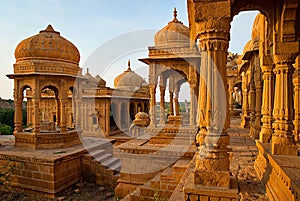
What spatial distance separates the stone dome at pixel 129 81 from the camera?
80.4 ft

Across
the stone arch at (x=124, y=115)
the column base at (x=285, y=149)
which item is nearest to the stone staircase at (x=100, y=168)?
the column base at (x=285, y=149)

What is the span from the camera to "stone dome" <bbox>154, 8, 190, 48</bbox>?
1141cm

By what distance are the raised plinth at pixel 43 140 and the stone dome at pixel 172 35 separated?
251 inches

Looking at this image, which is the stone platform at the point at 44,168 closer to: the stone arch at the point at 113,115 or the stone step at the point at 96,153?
the stone step at the point at 96,153

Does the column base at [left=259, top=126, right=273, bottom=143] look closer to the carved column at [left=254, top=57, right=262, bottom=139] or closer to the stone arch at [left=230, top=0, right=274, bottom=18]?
the carved column at [left=254, top=57, right=262, bottom=139]

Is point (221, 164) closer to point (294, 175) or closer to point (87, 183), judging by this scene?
point (294, 175)

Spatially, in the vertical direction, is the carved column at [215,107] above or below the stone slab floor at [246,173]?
above

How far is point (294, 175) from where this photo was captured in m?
3.13

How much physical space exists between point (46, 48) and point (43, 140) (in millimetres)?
4192

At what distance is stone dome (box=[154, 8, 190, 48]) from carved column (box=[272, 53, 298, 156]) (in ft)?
22.6

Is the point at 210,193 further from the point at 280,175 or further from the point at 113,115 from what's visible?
the point at 113,115

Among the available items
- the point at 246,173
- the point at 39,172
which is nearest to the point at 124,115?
the point at 39,172

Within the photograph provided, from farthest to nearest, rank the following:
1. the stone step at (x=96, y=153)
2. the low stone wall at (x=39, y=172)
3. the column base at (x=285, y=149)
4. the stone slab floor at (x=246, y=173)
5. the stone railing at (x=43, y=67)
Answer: the stone railing at (x=43, y=67), the stone step at (x=96, y=153), the low stone wall at (x=39, y=172), the column base at (x=285, y=149), the stone slab floor at (x=246, y=173)

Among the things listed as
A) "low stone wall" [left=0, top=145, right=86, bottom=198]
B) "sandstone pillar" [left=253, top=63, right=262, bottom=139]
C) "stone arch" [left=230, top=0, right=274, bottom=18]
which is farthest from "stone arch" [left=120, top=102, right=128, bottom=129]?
"stone arch" [left=230, top=0, right=274, bottom=18]
